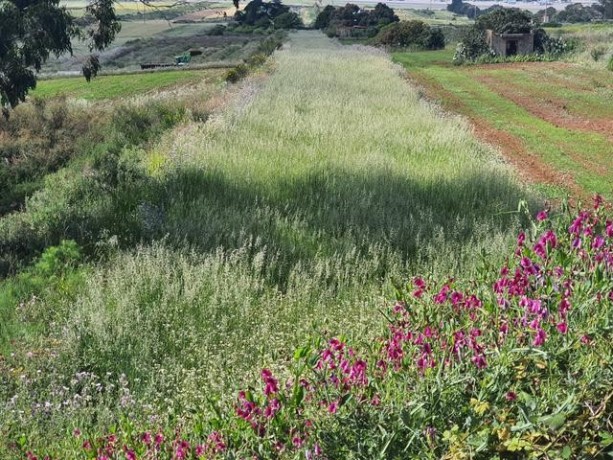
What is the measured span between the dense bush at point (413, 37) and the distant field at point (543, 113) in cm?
1997

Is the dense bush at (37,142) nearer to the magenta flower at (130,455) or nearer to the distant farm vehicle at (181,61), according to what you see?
the magenta flower at (130,455)

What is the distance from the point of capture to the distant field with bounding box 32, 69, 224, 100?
35.2m

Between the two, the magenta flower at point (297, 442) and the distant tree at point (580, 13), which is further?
the distant tree at point (580, 13)

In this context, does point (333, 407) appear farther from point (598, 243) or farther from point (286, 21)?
point (286, 21)

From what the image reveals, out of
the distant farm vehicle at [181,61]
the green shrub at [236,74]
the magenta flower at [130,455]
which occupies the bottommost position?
the magenta flower at [130,455]

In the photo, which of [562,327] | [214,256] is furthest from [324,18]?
[562,327]

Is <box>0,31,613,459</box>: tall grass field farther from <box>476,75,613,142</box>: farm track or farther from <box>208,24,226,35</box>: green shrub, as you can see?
<box>208,24,226,35</box>: green shrub

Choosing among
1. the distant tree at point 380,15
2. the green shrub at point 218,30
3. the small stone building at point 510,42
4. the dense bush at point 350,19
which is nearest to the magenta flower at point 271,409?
the small stone building at point 510,42

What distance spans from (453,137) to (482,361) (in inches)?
394

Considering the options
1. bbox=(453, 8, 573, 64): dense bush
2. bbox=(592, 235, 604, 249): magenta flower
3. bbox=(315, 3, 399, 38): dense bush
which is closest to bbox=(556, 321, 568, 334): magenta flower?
bbox=(592, 235, 604, 249): magenta flower

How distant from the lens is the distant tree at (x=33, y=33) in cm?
948

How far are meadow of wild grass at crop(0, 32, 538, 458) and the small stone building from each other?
3625 cm

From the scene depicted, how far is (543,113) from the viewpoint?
2061cm

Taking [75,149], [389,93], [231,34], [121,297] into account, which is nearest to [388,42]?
[231,34]
